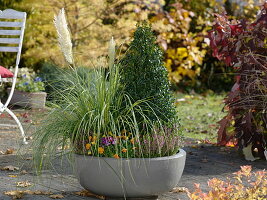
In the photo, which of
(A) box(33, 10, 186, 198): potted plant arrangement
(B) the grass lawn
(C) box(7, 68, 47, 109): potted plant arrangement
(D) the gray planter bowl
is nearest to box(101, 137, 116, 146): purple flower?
(A) box(33, 10, 186, 198): potted plant arrangement

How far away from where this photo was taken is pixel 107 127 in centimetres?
369

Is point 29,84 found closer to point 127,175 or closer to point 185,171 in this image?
point 185,171

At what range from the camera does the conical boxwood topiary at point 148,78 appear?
12.4 feet

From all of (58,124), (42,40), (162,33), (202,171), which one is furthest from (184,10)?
(58,124)

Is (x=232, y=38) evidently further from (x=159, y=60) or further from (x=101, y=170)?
(x=101, y=170)

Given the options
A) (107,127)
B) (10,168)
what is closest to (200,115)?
(10,168)

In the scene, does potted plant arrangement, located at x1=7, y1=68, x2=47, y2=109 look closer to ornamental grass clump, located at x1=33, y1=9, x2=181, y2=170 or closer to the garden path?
the garden path

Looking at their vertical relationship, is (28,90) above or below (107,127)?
below

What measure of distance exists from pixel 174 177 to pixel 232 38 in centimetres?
205

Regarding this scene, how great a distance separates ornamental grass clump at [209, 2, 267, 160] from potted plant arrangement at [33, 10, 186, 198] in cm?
139

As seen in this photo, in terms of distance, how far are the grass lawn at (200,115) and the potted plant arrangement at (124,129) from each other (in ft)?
7.52

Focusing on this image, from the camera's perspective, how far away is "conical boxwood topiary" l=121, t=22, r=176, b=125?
379cm

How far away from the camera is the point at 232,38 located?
Answer: 17.4ft

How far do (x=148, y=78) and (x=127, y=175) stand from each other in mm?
690
